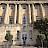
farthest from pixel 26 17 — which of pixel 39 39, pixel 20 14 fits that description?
pixel 39 39

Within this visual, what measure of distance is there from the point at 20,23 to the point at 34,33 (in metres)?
4.00

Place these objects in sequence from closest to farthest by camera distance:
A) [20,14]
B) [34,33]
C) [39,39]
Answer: [39,39], [34,33], [20,14]

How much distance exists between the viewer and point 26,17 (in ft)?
138

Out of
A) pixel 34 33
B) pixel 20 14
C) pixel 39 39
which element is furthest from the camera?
pixel 20 14

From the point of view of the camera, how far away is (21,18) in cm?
4172

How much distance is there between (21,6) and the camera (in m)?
42.9

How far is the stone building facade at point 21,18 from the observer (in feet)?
126

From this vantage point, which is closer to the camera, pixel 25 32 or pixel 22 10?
pixel 25 32

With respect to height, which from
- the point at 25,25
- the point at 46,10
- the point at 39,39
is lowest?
the point at 39,39

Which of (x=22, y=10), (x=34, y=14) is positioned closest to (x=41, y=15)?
(x=34, y=14)

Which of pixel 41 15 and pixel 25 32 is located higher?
pixel 41 15

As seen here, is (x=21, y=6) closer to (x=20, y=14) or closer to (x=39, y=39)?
(x=20, y=14)

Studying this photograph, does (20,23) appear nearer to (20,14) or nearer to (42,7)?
(20,14)

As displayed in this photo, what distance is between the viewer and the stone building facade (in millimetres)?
38531
